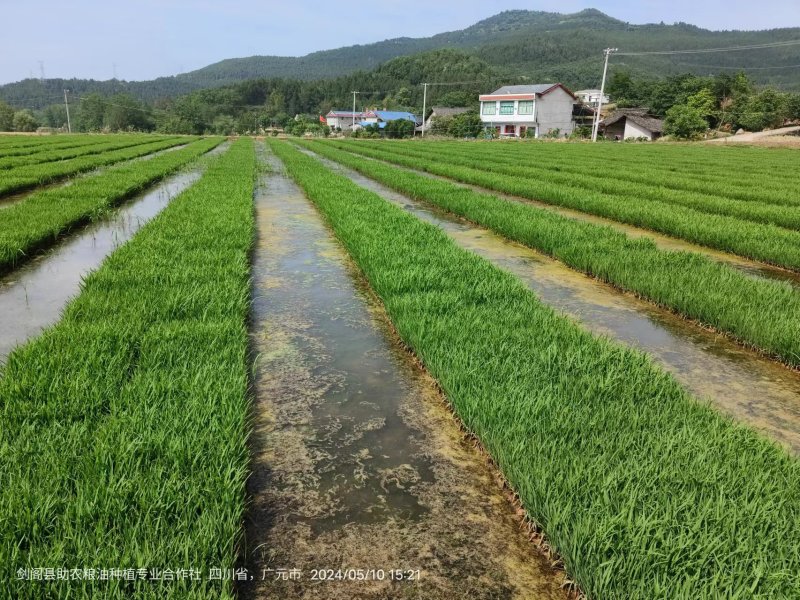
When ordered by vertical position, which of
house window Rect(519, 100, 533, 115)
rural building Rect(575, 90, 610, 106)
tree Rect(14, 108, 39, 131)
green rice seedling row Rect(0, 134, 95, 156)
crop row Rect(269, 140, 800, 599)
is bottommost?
crop row Rect(269, 140, 800, 599)


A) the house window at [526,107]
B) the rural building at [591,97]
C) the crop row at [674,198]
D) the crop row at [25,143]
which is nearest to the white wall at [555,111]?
the house window at [526,107]

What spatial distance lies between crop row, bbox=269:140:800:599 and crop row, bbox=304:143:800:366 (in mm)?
1341

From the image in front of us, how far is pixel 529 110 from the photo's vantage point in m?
62.0

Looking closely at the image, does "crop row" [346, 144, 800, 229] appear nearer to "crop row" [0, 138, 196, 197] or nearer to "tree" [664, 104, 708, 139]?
"crop row" [0, 138, 196, 197]

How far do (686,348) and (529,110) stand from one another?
6376cm

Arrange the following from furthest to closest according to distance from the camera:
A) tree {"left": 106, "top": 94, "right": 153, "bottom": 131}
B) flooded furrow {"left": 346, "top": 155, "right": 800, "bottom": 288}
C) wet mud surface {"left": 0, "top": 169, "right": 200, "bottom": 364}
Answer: tree {"left": 106, "top": 94, "right": 153, "bottom": 131} → flooded furrow {"left": 346, "top": 155, "right": 800, "bottom": 288} → wet mud surface {"left": 0, "top": 169, "right": 200, "bottom": 364}

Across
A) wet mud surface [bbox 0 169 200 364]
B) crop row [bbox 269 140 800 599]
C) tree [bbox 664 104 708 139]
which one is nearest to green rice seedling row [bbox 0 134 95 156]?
wet mud surface [bbox 0 169 200 364]

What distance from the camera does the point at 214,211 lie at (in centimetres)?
804

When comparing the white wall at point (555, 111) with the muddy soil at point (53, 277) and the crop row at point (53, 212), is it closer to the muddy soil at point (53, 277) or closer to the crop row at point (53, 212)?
the crop row at point (53, 212)

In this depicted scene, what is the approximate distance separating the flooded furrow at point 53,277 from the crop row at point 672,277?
5.38 meters

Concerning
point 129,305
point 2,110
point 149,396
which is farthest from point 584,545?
point 2,110

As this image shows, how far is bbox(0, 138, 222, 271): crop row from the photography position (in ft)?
19.8

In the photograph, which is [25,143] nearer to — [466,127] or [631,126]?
[466,127]

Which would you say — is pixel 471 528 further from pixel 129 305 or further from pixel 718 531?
pixel 129 305
